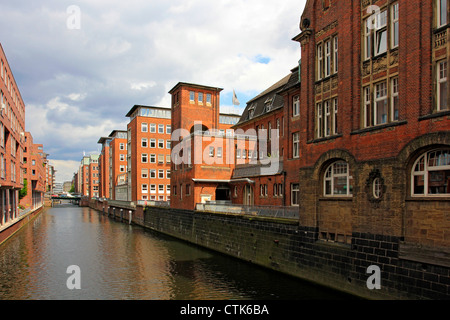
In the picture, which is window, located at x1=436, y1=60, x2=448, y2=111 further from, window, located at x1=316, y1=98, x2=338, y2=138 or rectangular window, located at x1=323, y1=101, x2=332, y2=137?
rectangular window, located at x1=323, y1=101, x2=332, y2=137

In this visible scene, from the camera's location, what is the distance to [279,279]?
20078mm

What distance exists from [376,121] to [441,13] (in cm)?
484

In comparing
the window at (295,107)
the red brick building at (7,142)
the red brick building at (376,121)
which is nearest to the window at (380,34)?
the red brick building at (376,121)

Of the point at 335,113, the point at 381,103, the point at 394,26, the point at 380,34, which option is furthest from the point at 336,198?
the point at 394,26

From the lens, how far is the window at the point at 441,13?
43.4 feet

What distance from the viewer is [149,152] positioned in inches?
2817

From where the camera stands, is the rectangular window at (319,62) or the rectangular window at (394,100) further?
the rectangular window at (319,62)

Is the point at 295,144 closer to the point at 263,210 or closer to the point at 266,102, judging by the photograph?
the point at 263,210

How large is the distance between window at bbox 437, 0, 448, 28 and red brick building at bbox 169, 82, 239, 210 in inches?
1065

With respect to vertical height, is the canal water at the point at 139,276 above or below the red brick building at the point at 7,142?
below

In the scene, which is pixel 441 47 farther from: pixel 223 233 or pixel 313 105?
pixel 223 233

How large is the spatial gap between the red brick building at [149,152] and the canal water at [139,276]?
35378 millimetres

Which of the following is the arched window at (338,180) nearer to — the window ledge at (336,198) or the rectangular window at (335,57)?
the window ledge at (336,198)

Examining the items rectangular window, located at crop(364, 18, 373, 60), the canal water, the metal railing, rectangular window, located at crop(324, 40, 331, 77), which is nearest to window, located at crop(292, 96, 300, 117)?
the metal railing
